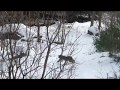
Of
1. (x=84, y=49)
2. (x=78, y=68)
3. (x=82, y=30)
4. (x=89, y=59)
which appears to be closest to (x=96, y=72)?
(x=78, y=68)

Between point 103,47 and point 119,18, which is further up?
point 119,18

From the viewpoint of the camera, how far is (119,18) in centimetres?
625

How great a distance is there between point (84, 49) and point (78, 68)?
1.92 meters
